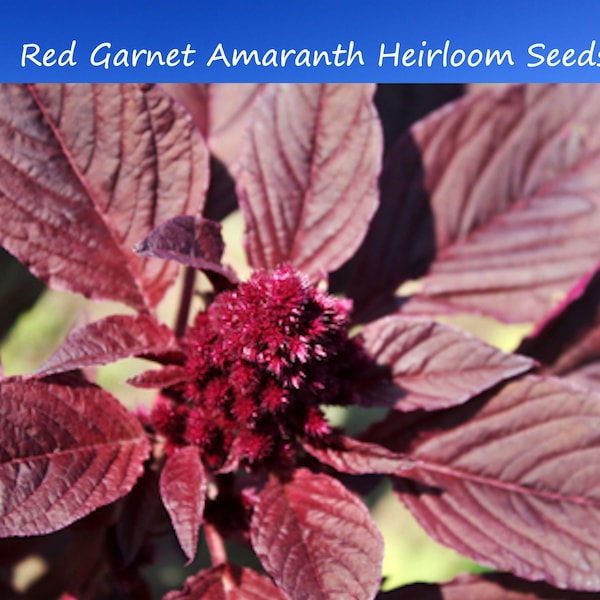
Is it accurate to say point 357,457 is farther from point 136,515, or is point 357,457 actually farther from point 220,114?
point 220,114

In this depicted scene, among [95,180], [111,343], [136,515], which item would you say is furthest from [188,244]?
[136,515]

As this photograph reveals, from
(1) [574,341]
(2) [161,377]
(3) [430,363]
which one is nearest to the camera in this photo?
(2) [161,377]

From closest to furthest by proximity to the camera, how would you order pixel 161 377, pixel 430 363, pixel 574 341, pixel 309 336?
pixel 309 336
pixel 161 377
pixel 430 363
pixel 574 341

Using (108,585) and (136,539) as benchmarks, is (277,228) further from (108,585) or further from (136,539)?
(108,585)

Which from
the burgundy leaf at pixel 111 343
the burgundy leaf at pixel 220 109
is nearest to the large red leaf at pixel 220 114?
the burgundy leaf at pixel 220 109

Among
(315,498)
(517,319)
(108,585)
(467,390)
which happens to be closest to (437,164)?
(517,319)

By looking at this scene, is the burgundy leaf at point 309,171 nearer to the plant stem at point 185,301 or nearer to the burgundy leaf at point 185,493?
the plant stem at point 185,301

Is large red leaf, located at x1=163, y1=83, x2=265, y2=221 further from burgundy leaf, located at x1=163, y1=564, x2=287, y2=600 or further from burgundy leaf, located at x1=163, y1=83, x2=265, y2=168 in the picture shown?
burgundy leaf, located at x1=163, y1=564, x2=287, y2=600
